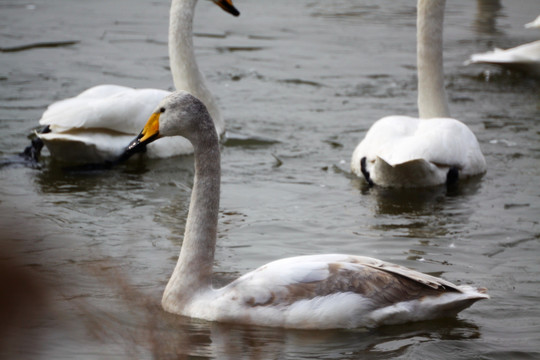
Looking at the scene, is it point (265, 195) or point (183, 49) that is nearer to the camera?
point (265, 195)

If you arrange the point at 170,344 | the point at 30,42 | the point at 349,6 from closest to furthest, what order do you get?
the point at 170,344 → the point at 30,42 → the point at 349,6

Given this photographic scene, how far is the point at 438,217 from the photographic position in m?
6.89

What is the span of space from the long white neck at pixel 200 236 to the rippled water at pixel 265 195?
0.19m

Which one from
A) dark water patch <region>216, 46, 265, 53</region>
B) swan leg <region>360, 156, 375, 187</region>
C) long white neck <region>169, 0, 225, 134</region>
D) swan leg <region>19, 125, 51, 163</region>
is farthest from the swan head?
dark water patch <region>216, 46, 265, 53</region>

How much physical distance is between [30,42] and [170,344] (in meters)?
13.1

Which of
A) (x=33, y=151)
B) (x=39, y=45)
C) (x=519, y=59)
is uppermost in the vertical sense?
(x=39, y=45)

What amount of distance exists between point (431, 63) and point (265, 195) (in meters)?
2.44

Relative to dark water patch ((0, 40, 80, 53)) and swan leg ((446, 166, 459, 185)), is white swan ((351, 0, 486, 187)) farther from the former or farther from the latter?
dark water patch ((0, 40, 80, 53))

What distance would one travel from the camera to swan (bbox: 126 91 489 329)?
14.4 feet

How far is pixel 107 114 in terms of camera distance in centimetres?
783

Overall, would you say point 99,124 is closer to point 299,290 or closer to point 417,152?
point 417,152

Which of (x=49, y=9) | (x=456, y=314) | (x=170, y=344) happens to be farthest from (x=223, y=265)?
(x=49, y=9)

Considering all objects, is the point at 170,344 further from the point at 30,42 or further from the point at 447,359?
the point at 30,42

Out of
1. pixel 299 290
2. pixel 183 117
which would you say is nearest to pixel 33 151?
pixel 183 117
